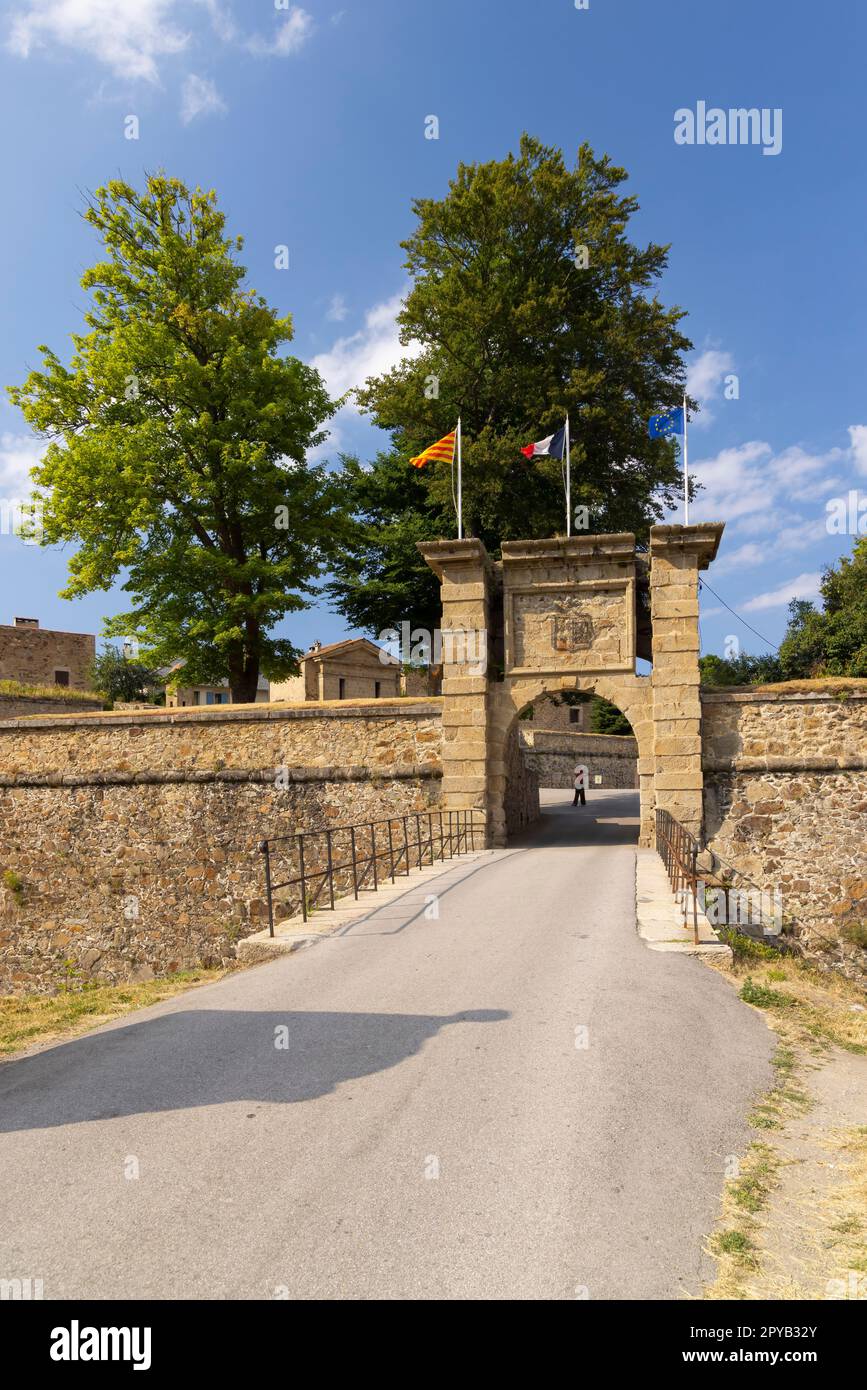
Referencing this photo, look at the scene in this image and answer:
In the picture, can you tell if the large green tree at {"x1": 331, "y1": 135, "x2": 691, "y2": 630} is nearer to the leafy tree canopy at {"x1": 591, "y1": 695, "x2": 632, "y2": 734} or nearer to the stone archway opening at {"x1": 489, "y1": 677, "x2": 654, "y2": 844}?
the stone archway opening at {"x1": 489, "y1": 677, "x2": 654, "y2": 844}

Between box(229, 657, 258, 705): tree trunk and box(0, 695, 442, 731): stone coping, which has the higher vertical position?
box(229, 657, 258, 705): tree trunk

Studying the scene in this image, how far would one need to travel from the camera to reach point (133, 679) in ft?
172

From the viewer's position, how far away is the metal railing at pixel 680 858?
10.1m

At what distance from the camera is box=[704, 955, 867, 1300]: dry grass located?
12.4 feet

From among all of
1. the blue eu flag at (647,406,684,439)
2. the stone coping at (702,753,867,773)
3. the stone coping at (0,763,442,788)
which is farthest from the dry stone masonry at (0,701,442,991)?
the blue eu flag at (647,406,684,439)

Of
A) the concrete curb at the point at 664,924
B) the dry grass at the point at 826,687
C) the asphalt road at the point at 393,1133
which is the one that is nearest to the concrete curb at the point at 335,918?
the asphalt road at the point at 393,1133

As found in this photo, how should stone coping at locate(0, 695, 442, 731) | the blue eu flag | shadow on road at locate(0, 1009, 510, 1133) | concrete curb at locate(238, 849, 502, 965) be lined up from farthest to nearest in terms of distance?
stone coping at locate(0, 695, 442, 731)
the blue eu flag
concrete curb at locate(238, 849, 502, 965)
shadow on road at locate(0, 1009, 510, 1133)

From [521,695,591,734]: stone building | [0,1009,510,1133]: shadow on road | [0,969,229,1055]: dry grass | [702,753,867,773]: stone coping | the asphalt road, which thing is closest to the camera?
the asphalt road

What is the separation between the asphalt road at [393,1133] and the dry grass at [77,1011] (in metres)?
0.44

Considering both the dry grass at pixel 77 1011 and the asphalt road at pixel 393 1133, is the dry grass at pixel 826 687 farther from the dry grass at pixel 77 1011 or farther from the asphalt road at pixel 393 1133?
the dry grass at pixel 77 1011

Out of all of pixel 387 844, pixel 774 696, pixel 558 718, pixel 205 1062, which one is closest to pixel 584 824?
pixel 774 696

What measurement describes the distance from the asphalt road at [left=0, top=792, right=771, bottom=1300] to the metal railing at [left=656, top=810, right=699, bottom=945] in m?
1.55
